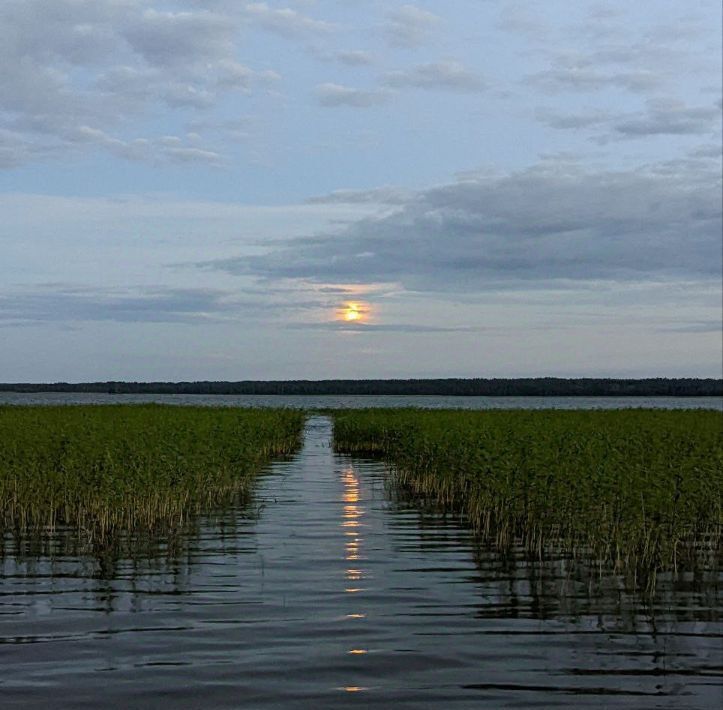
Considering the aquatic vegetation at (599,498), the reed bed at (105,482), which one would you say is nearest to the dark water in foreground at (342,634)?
the aquatic vegetation at (599,498)

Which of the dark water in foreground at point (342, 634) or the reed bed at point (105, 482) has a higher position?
the reed bed at point (105, 482)

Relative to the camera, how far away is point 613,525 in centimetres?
1638

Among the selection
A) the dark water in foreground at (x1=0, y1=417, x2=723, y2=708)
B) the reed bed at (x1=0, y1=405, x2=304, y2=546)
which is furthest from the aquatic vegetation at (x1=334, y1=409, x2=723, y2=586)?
the reed bed at (x1=0, y1=405, x2=304, y2=546)

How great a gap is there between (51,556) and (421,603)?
7.06 m

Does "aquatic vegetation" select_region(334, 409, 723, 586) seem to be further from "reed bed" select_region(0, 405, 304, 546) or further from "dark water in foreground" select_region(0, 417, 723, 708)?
"reed bed" select_region(0, 405, 304, 546)

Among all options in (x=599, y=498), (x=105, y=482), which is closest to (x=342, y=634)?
(x=599, y=498)

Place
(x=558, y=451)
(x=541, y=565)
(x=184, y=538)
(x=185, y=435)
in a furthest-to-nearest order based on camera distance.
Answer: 1. (x=185, y=435)
2. (x=558, y=451)
3. (x=184, y=538)
4. (x=541, y=565)

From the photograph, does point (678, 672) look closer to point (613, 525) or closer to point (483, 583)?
point (483, 583)

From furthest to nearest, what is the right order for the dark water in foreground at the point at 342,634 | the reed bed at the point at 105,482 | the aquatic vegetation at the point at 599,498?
the reed bed at the point at 105,482, the aquatic vegetation at the point at 599,498, the dark water in foreground at the point at 342,634

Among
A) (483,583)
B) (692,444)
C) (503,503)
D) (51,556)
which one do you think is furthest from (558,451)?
(51,556)

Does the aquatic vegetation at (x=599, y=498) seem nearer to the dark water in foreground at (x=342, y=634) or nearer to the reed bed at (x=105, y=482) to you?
the dark water in foreground at (x=342, y=634)

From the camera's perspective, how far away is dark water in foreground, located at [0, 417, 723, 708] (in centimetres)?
959

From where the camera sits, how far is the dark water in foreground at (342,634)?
31.4 ft

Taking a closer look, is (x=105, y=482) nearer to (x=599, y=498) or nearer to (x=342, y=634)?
(x=342, y=634)
